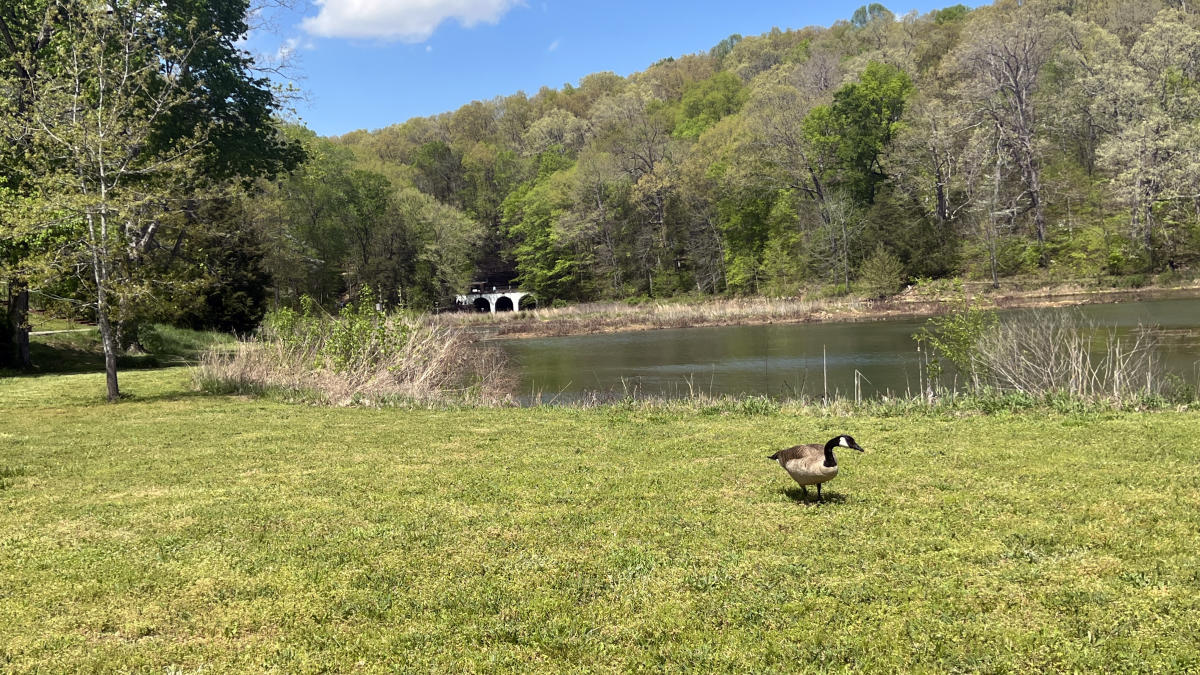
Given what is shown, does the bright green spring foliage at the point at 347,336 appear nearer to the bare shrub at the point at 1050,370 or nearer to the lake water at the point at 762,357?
the lake water at the point at 762,357

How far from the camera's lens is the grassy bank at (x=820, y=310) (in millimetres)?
41312

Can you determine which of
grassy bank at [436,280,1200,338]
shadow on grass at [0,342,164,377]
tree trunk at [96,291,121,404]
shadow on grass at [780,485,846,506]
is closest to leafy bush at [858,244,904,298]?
grassy bank at [436,280,1200,338]

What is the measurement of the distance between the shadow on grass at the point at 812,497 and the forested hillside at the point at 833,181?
133 ft

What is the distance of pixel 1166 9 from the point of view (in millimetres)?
56562

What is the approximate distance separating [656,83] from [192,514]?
10259cm

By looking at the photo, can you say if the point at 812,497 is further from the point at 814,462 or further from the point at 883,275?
the point at 883,275

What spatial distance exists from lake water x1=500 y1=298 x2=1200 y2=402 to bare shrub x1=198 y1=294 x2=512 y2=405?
3030 mm

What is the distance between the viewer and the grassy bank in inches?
1626

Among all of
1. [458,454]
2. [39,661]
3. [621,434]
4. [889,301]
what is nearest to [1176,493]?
[621,434]

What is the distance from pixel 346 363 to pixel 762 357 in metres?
16.0

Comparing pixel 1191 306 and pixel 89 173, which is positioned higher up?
pixel 89 173

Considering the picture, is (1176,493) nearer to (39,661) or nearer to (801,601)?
(801,601)

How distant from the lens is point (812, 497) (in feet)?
21.3

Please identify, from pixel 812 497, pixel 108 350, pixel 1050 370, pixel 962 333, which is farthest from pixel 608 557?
pixel 108 350
